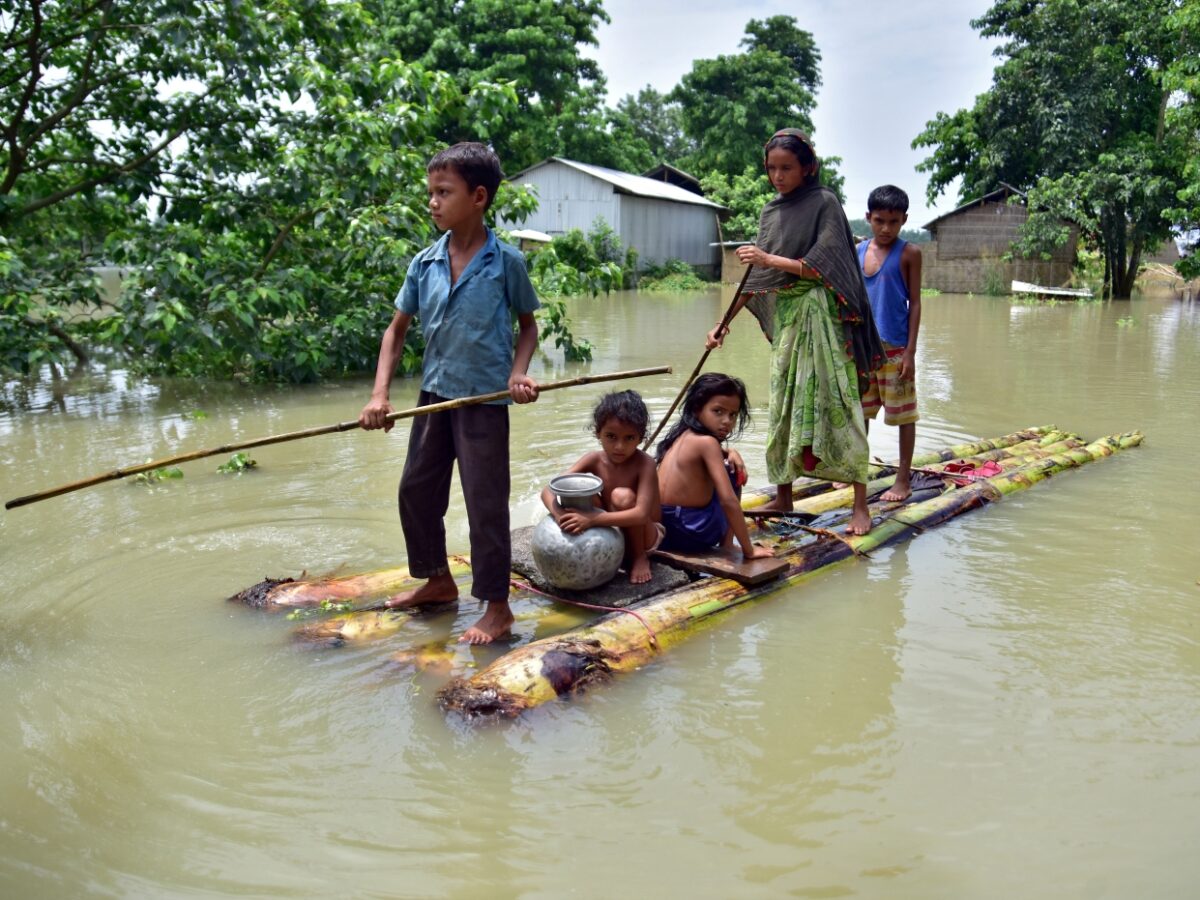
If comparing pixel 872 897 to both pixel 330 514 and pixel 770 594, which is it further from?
pixel 330 514

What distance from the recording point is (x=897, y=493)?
484 centimetres

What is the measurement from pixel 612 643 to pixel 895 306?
2611 mm

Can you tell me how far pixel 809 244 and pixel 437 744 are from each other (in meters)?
2.59

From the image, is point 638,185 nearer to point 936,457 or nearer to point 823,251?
point 936,457

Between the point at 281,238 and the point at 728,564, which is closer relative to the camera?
the point at 728,564

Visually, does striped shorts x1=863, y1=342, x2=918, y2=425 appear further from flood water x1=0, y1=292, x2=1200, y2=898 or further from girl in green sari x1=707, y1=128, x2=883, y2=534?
flood water x1=0, y1=292, x2=1200, y2=898

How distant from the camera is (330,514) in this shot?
Answer: 5016 mm

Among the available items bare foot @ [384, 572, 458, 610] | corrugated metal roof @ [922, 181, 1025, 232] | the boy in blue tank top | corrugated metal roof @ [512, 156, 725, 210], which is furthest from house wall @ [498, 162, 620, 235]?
bare foot @ [384, 572, 458, 610]

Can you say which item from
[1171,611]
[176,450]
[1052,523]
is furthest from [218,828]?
[176,450]

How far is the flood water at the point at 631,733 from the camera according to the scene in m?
2.18

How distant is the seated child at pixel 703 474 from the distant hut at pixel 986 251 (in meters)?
21.5

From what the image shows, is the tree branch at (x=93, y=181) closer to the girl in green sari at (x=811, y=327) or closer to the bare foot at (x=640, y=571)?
the girl in green sari at (x=811, y=327)

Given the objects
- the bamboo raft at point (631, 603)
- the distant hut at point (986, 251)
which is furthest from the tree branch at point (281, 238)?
the distant hut at point (986, 251)

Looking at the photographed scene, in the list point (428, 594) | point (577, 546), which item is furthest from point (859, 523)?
point (428, 594)
